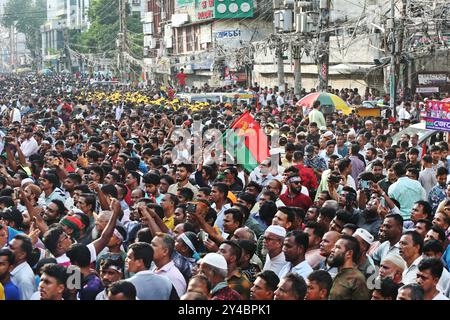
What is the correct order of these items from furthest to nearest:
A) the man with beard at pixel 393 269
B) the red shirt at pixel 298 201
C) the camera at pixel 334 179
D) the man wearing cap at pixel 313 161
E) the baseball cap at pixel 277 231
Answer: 1. the man wearing cap at pixel 313 161
2. the camera at pixel 334 179
3. the red shirt at pixel 298 201
4. the baseball cap at pixel 277 231
5. the man with beard at pixel 393 269

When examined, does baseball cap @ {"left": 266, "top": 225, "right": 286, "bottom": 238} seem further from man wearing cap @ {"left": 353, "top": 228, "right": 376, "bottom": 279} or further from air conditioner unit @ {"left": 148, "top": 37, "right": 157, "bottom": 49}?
air conditioner unit @ {"left": 148, "top": 37, "right": 157, "bottom": 49}

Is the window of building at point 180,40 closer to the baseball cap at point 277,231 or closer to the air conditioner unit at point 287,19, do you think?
the air conditioner unit at point 287,19

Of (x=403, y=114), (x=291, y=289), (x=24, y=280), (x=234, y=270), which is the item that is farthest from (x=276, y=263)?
(x=403, y=114)

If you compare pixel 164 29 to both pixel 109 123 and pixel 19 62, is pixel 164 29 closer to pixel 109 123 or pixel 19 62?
pixel 109 123

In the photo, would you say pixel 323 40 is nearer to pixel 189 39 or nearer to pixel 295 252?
pixel 295 252

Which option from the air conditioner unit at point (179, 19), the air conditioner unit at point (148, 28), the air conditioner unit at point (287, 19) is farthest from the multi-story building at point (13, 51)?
the air conditioner unit at point (287, 19)

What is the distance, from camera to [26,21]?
144250mm

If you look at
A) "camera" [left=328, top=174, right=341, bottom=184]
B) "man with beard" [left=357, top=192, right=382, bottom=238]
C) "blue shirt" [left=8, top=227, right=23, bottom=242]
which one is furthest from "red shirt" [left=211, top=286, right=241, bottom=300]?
"camera" [left=328, top=174, right=341, bottom=184]

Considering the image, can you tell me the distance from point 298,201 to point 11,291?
4234mm

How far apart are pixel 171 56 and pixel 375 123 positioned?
47.0m

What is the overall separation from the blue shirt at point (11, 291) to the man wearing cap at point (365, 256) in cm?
260

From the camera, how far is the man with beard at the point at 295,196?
1020cm

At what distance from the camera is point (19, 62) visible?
167875mm

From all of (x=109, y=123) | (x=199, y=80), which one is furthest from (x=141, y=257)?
(x=199, y=80)
